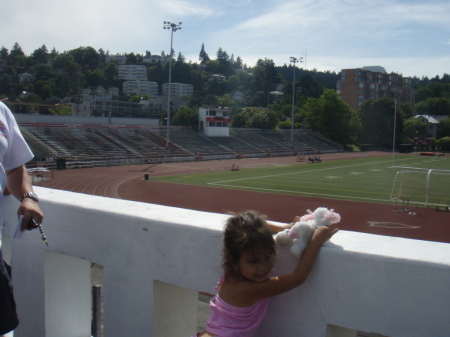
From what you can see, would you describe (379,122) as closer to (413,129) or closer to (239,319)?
(413,129)

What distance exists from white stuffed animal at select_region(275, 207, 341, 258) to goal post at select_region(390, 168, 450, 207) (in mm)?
21322

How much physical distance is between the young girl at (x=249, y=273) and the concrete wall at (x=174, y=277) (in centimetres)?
7

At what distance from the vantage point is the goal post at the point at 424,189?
25081 mm

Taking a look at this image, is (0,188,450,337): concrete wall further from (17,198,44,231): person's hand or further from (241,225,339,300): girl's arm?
(17,198,44,231): person's hand

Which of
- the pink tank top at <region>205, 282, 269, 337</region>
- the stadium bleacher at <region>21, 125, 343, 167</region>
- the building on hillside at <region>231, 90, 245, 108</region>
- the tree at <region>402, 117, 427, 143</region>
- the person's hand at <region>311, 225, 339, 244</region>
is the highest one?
the building on hillside at <region>231, 90, 245, 108</region>

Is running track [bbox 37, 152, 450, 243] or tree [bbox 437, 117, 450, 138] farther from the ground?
tree [bbox 437, 117, 450, 138]

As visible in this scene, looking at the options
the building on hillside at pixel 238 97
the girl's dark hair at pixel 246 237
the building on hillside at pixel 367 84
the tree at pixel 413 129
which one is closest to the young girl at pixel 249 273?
the girl's dark hair at pixel 246 237

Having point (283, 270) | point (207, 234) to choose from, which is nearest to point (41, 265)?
point (207, 234)

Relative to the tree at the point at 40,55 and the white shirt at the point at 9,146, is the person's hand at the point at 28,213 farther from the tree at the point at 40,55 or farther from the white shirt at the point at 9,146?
the tree at the point at 40,55

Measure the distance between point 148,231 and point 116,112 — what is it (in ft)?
295

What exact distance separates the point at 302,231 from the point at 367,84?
394ft

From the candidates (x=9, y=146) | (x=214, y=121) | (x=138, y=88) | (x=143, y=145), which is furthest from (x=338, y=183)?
(x=138, y=88)

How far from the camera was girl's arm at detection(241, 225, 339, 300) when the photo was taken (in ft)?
6.68

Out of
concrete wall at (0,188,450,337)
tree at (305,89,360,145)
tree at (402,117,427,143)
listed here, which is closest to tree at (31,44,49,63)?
tree at (305,89,360,145)
